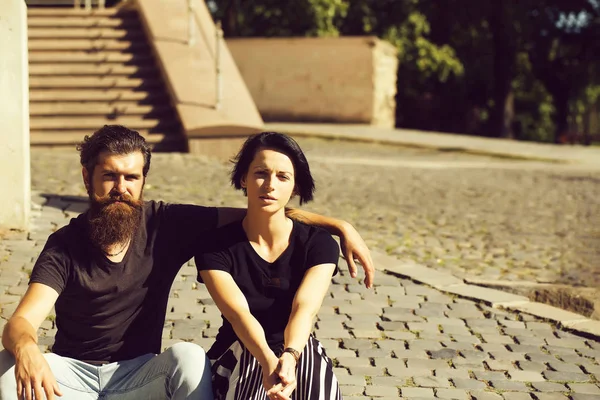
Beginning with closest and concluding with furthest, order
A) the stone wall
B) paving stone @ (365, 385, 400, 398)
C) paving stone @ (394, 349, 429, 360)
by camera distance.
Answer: paving stone @ (365, 385, 400, 398) → paving stone @ (394, 349, 429, 360) → the stone wall

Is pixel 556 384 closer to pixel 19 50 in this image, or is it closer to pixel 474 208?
pixel 19 50

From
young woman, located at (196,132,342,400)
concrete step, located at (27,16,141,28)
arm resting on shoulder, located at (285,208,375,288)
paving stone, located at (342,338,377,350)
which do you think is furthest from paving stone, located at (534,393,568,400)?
concrete step, located at (27,16,141,28)

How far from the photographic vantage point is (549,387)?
4.89 metres

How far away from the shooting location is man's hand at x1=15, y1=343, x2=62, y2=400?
10.3 feet

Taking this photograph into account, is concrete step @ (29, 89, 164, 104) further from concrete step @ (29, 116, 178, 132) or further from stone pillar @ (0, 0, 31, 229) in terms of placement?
stone pillar @ (0, 0, 31, 229)

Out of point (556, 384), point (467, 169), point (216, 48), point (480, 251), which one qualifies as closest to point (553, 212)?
point (480, 251)

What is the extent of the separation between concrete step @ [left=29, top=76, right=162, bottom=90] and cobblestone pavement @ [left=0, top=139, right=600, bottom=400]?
1.65 m

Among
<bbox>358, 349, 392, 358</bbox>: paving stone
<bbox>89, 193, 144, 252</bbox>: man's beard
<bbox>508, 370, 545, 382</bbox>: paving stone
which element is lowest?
<bbox>508, 370, 545, 382</bbox>: paving stone

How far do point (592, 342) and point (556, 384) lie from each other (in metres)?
0.93

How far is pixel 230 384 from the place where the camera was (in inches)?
144

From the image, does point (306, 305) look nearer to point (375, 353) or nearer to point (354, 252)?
point (354, 252)

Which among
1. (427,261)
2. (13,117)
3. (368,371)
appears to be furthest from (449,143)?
(368,371)

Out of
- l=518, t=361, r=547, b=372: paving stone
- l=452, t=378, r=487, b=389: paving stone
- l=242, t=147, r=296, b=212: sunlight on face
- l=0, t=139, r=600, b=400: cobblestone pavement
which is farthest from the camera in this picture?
l=518, t=361, r=547, b=372: paving stone

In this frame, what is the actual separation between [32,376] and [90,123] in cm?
1113
